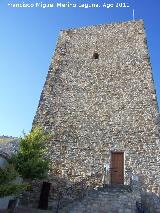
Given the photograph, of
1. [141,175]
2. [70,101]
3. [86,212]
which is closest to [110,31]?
[70,101]

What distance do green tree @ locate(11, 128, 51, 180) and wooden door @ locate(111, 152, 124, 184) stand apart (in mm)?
3979

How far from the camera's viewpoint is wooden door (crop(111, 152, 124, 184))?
18.3 m

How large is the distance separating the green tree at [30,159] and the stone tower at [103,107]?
7.16ft

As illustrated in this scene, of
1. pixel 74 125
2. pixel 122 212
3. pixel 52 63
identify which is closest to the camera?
pixel 122 212

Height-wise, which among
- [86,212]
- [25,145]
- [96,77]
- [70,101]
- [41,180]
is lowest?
[86,212]

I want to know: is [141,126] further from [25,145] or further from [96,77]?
[25,145]

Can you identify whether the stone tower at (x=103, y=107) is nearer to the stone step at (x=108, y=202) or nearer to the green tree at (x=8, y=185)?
the stone step at (x=108, y=202)

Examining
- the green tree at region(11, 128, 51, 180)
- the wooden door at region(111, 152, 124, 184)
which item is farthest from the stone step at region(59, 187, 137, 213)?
the wooden door at region(111, 152, 124, 184)

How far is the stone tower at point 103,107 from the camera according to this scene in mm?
18453

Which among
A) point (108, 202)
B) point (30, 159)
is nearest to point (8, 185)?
point (30, 159)

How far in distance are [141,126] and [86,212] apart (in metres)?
6.68

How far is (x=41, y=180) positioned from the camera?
18469 mm

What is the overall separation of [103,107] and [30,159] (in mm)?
6352

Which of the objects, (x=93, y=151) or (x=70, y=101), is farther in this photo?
(x=70, y=101)
